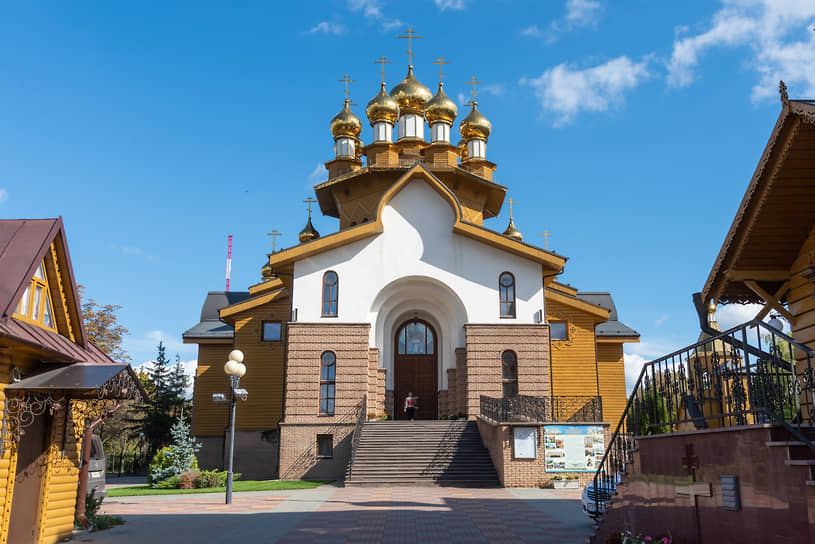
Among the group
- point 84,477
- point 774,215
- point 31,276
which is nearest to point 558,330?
point 774,215

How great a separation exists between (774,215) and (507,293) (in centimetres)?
1732

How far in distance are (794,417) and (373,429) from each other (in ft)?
59.8

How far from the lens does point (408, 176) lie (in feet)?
90.5

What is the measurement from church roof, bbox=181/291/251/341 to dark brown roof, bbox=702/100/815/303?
2583 centimetres

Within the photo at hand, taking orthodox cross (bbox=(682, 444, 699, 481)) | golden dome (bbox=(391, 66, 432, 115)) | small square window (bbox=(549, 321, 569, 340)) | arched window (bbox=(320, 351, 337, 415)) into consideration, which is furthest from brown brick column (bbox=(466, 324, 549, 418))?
orthodox cross (bbox=(682, 444, 699, 481))

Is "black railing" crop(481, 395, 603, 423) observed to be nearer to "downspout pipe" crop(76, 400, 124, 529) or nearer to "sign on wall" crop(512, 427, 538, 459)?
"sign on wall" crop(512, 427, 538, 459)

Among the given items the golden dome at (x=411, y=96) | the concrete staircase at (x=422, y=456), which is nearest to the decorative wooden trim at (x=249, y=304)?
the concrete staircase at (x=422, y=456)

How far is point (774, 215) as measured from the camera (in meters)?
9.61

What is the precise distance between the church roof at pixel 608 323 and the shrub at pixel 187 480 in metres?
18.0

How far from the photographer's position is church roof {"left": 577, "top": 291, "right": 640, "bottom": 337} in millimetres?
33469

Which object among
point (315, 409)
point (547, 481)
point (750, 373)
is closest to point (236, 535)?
point (750, 373)

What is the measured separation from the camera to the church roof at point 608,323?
110ft

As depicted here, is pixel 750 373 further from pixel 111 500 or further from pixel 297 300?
pixel 297 300

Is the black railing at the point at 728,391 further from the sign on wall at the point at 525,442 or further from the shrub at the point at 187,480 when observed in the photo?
the shrub at the point at 187,480
